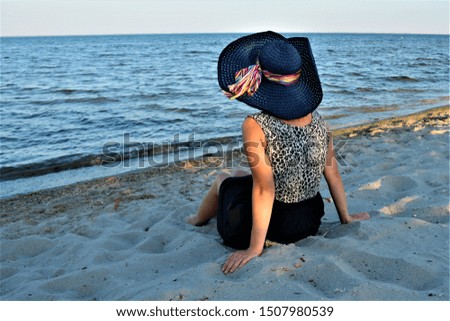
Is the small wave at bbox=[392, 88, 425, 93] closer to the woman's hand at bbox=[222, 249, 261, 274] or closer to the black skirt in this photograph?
the black skirt

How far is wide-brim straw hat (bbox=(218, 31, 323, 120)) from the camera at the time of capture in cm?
251

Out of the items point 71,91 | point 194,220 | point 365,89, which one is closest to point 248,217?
point 194,220

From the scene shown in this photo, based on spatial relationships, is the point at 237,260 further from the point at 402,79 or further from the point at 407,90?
the point at 402,79

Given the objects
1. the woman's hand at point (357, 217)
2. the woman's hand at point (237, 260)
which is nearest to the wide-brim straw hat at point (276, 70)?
the woman's hand at point (237, 260)

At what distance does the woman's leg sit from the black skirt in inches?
8.5

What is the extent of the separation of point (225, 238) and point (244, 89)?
1.10 metres

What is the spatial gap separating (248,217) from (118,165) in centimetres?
412

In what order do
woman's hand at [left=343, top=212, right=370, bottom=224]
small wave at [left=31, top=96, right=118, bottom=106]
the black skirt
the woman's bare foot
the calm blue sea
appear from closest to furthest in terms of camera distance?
the black skirt → woman's hand at [left=343, top=212, right=370, bottom=224] → the woman's bare foot → the calm blue sea → small wave at [left=31, top=96, right=118, bottom=106]

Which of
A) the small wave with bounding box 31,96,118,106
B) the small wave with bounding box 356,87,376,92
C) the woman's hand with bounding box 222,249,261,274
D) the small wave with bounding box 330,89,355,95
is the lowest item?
the woman's hand with bounding box 222,249,261,274

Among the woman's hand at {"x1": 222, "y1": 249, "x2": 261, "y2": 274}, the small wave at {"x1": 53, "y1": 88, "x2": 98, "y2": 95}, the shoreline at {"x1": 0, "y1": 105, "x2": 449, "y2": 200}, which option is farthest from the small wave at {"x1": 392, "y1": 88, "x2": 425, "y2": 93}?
the woman's hand at {"x1": 222, "y1": 249, "x2": 261, "y2": 274}

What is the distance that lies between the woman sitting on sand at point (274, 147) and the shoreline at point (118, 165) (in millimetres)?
3551

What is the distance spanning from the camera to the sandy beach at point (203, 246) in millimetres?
2307

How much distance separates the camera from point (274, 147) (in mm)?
2611

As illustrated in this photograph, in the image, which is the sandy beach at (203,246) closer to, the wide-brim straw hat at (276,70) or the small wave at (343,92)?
the wide-brim straw hat at (276,70)
